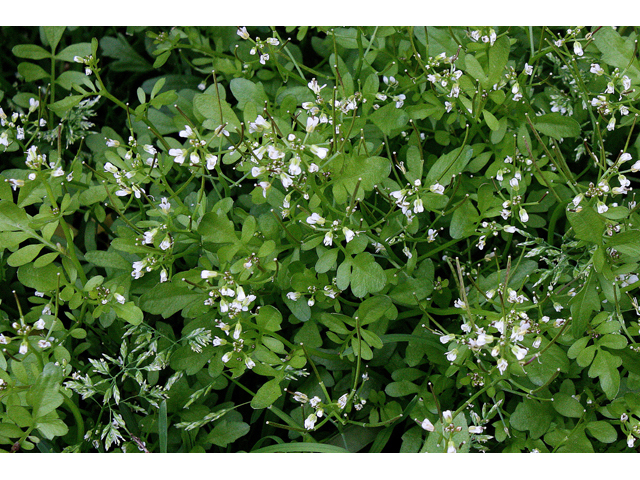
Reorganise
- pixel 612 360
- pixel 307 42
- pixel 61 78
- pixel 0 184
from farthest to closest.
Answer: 1. pixel 307 42
2. pixel 61 78
3. pixel 0 184
4. pixel 612 360

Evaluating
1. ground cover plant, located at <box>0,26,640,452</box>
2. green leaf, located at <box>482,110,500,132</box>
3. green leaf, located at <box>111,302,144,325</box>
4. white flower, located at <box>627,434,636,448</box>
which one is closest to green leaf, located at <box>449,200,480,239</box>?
ground cover plant, located at <box>0,26,640,452</box>

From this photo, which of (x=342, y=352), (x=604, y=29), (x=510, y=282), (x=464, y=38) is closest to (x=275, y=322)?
(x=342, y=352)

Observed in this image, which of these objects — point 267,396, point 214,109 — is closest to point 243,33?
point 214,109

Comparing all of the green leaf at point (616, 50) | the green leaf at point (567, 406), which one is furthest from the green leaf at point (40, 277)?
the green leaf at point (616, 50)

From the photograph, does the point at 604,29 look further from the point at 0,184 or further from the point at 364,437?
the point at 0,184

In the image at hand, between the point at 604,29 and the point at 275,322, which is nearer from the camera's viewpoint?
the point at 275,322

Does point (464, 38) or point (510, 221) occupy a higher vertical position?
point (464, 38)

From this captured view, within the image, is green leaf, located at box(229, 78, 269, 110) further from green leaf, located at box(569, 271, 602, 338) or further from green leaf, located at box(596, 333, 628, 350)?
green leaf, located at box(596, 333, 628, 350)
